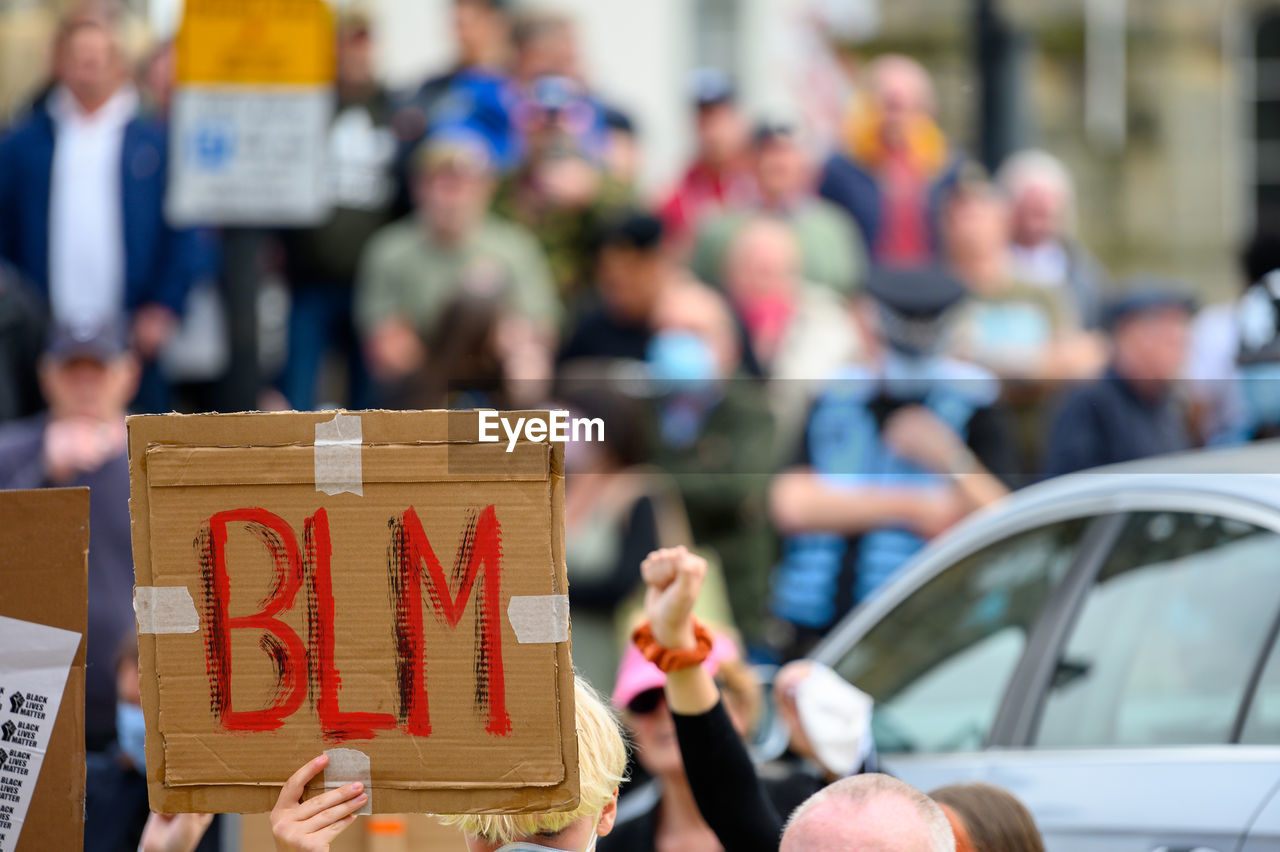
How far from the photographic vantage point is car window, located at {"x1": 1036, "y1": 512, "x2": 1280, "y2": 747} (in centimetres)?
336

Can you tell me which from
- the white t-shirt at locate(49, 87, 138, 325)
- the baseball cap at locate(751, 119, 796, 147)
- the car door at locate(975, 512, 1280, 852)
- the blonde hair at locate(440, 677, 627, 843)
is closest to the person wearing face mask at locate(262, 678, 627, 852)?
the blonde hair at locate(440, 677, 627, 843)

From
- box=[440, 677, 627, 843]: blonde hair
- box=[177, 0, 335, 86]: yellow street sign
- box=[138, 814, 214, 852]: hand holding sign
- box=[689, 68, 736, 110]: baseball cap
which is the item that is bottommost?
box=[138, 814, 214, 852]: hand holding sign

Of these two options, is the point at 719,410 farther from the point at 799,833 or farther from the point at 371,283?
the point at 799,833

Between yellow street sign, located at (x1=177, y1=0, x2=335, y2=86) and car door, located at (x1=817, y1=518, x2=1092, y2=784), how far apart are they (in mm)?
2420

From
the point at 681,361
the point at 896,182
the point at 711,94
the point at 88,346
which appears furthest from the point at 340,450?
the point at 711,94

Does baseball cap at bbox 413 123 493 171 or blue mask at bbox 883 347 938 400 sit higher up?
baseball cap at bbox 413 123 493 171

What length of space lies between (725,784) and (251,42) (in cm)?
314

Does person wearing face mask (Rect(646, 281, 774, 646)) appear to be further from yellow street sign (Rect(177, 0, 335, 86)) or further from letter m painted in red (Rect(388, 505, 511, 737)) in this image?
letter m painted in red (Rect(388, 505, 511, 737))

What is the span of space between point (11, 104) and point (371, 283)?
508 centimetres

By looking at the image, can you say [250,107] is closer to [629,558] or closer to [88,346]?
[88,346]

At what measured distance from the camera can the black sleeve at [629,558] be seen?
5.30 metres

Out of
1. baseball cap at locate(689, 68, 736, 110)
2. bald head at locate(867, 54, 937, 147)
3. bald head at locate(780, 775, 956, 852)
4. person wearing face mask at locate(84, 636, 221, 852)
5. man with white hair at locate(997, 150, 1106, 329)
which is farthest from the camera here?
baseball cap at locate(689, 68, 736, 110)

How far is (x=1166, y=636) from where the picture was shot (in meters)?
3.59

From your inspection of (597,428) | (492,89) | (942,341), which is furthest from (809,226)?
(597,428)
